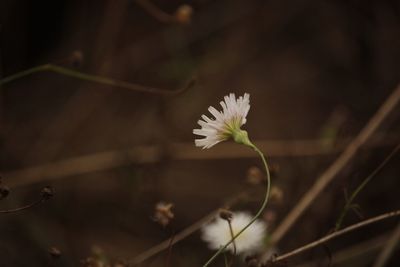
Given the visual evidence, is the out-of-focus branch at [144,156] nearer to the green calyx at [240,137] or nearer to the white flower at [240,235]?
the white flower at [240,235]

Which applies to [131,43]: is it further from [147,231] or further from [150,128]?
[147,231]

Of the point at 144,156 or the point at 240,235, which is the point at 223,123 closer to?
the point at 240,235

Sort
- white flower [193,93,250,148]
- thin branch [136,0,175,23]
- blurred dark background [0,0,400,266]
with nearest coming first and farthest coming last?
white flower [193,93,250,148] → thin branch [136,0,175,23] → blurred dark background [0,0,400,266]

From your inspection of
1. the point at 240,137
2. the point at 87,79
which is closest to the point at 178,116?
the point at 87,79

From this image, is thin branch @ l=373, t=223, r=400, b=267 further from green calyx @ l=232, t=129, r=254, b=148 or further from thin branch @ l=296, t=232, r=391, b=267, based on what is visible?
green calyx @ l=232, t=129, r=254, b=148

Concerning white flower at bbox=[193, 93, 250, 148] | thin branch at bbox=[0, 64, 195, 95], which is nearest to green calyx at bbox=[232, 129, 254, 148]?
white flower at bbox=[193, 93, 250, 148]

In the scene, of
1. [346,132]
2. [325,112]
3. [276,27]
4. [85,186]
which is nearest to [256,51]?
[276,27]
